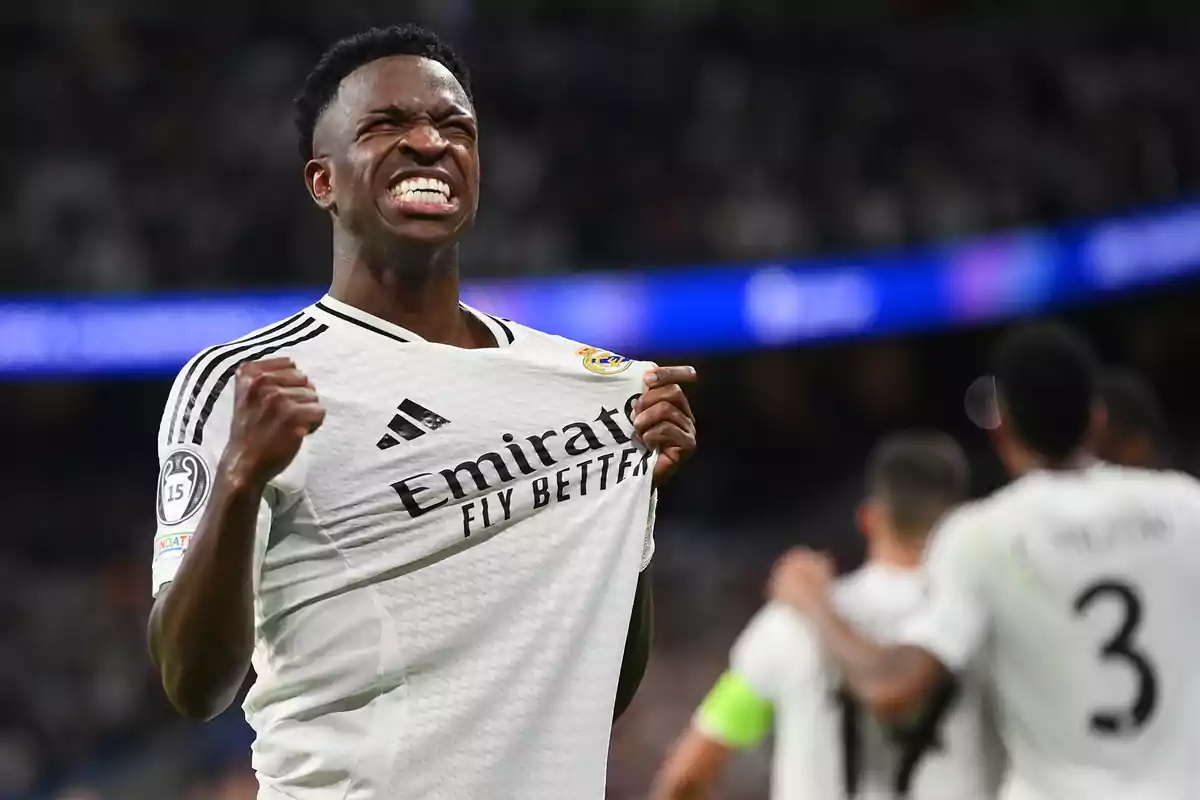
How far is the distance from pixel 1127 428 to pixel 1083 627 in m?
0.95

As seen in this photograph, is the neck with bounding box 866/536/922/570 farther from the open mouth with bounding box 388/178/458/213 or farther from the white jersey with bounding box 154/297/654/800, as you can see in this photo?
the open mouth with bounding box 388/178/458/213

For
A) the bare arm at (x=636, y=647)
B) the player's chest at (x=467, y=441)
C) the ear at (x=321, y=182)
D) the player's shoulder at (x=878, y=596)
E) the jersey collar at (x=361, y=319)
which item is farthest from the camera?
the player's shoulder at (x=878, y=596)

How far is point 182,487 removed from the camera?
7.75 feet

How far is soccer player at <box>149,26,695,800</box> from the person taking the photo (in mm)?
2330

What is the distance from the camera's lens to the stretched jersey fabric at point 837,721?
13.3 feet

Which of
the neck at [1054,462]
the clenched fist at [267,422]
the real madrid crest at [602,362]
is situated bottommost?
the clenched fist at [267,422]

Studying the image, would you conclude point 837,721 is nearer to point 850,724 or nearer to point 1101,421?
point 850,724

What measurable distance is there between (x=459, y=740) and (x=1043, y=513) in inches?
70.4

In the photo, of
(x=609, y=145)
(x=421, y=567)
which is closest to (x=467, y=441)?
(x=421, y=567)

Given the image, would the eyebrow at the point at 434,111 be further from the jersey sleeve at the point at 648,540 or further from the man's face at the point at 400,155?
the jersey sleeve at the point at 648,540

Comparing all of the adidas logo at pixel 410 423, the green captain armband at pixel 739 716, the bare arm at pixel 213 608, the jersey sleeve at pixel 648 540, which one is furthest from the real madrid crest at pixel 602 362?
the green captain armband at pixel 739 716

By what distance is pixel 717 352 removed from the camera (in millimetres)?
15742

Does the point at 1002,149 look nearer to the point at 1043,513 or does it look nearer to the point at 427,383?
the point at 1043,513

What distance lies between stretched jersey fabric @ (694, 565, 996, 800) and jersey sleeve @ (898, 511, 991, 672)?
0.92 feet
